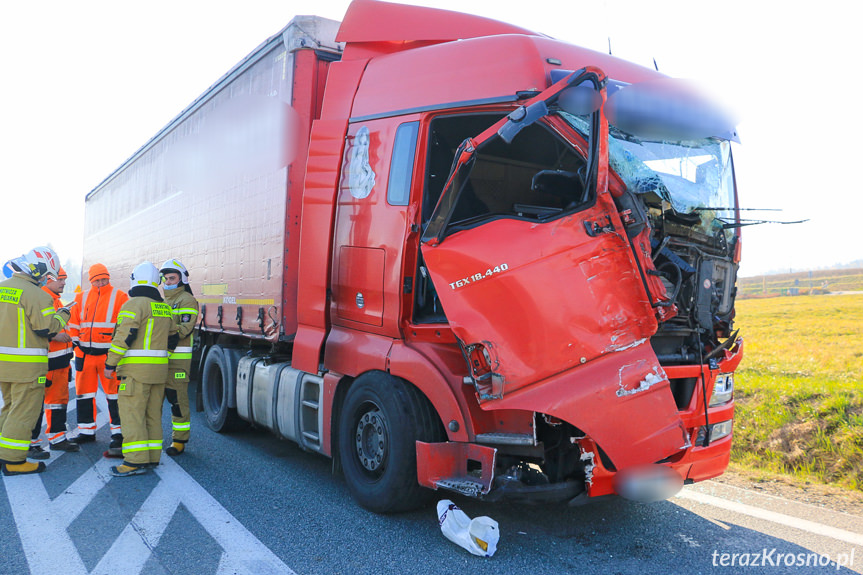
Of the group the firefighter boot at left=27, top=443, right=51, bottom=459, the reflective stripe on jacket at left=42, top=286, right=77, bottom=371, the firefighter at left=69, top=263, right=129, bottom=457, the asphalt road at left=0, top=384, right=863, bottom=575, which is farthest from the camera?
the firefighter at left=69, top=263, right=129, bottom=457

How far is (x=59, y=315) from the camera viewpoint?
595 cm

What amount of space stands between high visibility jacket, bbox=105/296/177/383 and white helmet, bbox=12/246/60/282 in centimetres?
88

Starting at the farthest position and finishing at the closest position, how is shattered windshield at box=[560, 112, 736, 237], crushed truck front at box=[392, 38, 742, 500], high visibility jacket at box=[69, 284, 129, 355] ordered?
1. high visibility jacket at box=[69, 284, 129, 355]
2. shattered windshield at box=[560, 112, 736, 237]
3. crushed truck front at box=[392, 38, 742, 500]

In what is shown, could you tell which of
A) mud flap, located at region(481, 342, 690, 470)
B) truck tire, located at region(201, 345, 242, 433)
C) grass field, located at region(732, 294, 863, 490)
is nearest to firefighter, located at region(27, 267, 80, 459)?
truck tire, located at region(201, 345, 242, 433)

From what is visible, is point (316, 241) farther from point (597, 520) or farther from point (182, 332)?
point (597, 520)

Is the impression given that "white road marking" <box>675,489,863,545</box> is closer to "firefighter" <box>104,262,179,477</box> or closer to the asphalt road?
the asphalt road

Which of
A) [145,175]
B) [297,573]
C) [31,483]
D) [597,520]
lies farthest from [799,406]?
[145,175]

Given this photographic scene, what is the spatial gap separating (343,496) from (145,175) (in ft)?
26.6

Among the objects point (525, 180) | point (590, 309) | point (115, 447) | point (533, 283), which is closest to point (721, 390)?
point (590, 309)

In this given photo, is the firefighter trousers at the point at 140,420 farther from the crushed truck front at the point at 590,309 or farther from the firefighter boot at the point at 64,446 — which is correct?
the crushed truck front at the point at 590,309

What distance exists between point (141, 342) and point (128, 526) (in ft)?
6.42

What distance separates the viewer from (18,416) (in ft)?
17.7

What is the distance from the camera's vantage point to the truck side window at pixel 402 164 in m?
4.30

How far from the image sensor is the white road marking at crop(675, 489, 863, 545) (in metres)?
4.06
